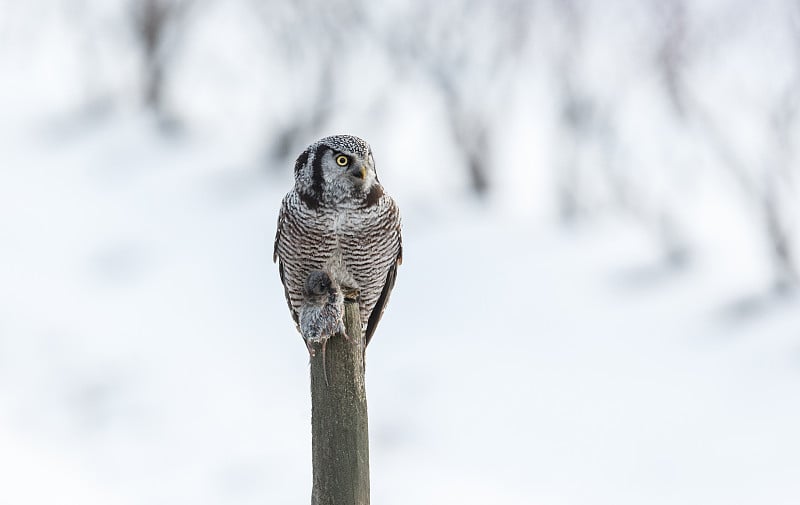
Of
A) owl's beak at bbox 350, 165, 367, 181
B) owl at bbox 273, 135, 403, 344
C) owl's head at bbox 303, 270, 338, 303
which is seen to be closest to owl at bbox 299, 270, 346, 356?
owl's head at bbox 303, 270, 338, 303

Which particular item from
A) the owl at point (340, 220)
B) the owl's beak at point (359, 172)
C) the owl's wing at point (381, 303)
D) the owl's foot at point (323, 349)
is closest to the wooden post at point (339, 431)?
the owl's foot at point (323, 349)

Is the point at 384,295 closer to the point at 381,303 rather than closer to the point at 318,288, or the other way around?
the point at 381,303

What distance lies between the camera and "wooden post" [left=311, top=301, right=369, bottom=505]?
139 inches

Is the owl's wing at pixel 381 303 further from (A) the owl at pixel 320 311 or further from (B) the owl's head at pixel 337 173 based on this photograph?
(A) the owl at pixel 320 311

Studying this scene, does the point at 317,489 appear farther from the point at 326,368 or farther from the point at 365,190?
the point at 365,190

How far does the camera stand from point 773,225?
14.4 meters

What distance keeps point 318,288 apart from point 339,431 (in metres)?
0.65

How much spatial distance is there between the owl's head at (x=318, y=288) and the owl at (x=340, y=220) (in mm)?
522

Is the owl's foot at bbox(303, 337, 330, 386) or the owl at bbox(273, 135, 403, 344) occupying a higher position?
the owl at bbox(273, 135, 403, 344)

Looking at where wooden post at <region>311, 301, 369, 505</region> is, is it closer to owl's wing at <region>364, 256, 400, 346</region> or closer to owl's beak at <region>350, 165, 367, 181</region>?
owl's beak at <region>350, 165, 367, 181</region>

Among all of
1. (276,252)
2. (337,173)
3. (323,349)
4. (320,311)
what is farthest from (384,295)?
(323,349)

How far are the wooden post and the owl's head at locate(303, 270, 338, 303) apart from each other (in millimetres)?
305

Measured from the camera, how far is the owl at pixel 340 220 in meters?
4.67

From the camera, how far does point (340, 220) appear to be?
15.9ft
